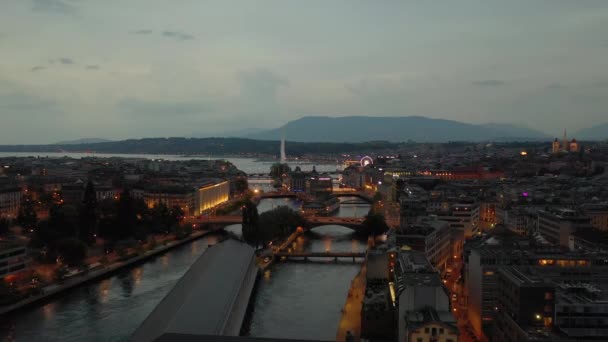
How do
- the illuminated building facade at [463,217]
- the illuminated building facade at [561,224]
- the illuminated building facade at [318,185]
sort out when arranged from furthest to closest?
the illuminated building facade at [318,185] < the illuminated building facade at [463,217] < the illuminated building facade at [561,224]

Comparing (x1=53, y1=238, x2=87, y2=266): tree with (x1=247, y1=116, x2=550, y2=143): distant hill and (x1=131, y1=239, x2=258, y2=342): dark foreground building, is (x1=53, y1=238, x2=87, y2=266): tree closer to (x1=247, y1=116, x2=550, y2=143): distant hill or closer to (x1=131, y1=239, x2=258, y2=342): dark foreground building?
(x1=131, y1=239, x2=258, y2=342): dark foreground building

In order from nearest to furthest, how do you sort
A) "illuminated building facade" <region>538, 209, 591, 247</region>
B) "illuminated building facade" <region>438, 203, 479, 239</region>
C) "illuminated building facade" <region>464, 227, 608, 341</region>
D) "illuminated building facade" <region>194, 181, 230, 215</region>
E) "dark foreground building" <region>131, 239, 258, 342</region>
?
1. "dark foreground building" <region>131, 239, 258, 342</region>
2. "illuminated building facade" <region>464, 227, 608, 341</region>
3. "illuminated building facade" <region>538, 209, 591, 247</region>
4. "illuminated building facade" <region>438, 203, 479, 239</region>
5. "illuminated building facade" <region>194, 181, 230, 215</region>

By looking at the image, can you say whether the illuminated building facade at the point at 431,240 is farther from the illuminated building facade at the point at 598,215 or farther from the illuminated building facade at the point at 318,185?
the illuminated building facade at the point at 318,185

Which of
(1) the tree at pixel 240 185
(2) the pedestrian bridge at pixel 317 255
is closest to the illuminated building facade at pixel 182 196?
(1) the tree at pixel 240 185

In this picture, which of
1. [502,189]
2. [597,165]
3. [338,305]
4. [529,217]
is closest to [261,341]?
[338,305]

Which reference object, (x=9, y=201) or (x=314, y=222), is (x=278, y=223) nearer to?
(x=314, y=222)

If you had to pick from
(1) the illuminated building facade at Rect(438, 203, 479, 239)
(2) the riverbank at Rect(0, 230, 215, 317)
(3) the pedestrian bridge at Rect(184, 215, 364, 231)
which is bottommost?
(2) the riverbank at Rect(0, 230, 215, 317)


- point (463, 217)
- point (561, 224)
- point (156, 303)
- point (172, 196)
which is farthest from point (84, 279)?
point (172, 196)

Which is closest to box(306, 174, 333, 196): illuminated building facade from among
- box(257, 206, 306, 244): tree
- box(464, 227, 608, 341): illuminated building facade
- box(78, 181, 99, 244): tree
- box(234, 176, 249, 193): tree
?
box(234, 176, 249, 193): tree
